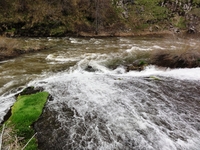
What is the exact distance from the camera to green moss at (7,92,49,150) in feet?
30.7

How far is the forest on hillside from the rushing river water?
13816 mm

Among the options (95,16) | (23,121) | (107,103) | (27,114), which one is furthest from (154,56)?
(95,16)

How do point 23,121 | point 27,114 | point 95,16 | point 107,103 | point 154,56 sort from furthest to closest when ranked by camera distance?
1. point 95,16
2. point 154,56
3. point 107,103
4. point 27,114
5. point 23,121

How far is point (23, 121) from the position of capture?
10.3 meters

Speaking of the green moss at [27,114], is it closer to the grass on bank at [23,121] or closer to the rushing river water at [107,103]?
the grass on bank at [23,121]

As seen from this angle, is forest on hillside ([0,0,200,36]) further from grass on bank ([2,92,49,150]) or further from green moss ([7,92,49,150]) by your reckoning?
grass on bank ([2,92,49,150])

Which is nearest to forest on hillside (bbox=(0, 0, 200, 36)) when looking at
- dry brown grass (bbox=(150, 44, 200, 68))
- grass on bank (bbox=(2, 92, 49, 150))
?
dry brown grass (bbox=(150, 44, 200, 68))

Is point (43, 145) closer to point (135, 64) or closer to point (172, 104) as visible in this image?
point (172, 104)

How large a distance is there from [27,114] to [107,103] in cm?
475

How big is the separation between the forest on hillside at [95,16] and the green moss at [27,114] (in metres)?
21.8

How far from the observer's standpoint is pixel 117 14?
39.5 m

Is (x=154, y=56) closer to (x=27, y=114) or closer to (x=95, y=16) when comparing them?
(x=27, y=114)

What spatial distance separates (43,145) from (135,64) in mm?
13156

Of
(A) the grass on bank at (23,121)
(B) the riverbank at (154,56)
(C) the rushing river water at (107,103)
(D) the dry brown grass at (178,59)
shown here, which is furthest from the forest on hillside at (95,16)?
(A) the grass on bank at (23,121)
